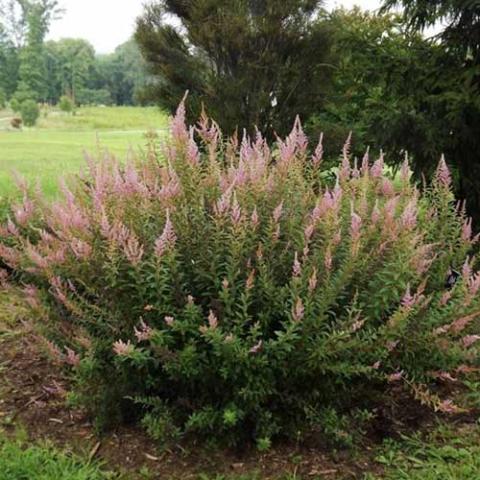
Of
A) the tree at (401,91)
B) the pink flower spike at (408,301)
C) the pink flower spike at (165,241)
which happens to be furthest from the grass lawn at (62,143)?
the tree at (401,91)

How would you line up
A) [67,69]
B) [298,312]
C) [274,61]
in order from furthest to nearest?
1. [67,69]
2. [274,61]
3. [298,312]

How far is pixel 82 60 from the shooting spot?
71688 mm

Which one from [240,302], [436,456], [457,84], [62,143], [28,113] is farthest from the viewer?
[28,113]

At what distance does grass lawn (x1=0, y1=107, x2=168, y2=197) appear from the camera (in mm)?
10984

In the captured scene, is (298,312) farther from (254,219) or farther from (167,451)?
(167,451)

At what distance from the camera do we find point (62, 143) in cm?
2753

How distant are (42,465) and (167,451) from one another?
530 mm

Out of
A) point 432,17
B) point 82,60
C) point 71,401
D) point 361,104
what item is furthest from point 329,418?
point 82,60

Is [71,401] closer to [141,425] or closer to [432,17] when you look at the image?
[141,425]

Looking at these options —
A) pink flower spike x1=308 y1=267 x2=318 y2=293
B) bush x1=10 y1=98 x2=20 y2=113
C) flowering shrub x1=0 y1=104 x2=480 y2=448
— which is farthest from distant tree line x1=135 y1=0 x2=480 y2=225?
bush x1=10 y1=98 x2=20 y2=113

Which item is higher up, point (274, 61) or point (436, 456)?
point (274, 61)

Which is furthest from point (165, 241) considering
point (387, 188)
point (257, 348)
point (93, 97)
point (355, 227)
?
point (93, 97)

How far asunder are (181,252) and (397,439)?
1.32 m

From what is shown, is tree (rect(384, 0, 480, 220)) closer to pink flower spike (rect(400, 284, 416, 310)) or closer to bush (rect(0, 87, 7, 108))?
pink flower spike (rect(400, 284, 416, 310))
